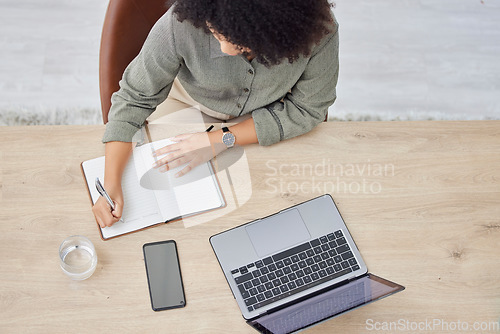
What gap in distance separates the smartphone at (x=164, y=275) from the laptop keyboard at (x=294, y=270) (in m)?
0.12

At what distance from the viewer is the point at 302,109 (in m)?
1.22

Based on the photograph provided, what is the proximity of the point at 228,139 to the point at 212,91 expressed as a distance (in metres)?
0.14

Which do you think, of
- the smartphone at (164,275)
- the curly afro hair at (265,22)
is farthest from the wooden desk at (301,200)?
the curly afro hair at (265,22)

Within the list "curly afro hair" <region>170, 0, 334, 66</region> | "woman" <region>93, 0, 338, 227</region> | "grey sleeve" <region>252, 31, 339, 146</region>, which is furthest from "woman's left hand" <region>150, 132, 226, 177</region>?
"curly afro hair" <region>170, 0, 334, 66</region>

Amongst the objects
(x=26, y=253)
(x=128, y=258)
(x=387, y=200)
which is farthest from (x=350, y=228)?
(x=26, y=253)

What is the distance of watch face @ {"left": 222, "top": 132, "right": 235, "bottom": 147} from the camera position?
1.19 meters

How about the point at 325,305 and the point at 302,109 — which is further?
the point at 302,109

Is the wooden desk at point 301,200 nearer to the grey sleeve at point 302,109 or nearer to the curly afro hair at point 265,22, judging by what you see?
the grey sleeve at point 302,109

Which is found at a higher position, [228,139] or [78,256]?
[228,139]

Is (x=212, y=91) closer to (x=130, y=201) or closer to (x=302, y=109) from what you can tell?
(x=302, y=109)

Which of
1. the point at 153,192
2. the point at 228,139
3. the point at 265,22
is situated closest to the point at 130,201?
the point at 153,192

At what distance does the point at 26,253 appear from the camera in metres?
1.04

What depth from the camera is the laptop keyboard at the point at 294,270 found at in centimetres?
105

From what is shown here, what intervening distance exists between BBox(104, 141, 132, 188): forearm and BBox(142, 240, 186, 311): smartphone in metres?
0.16
